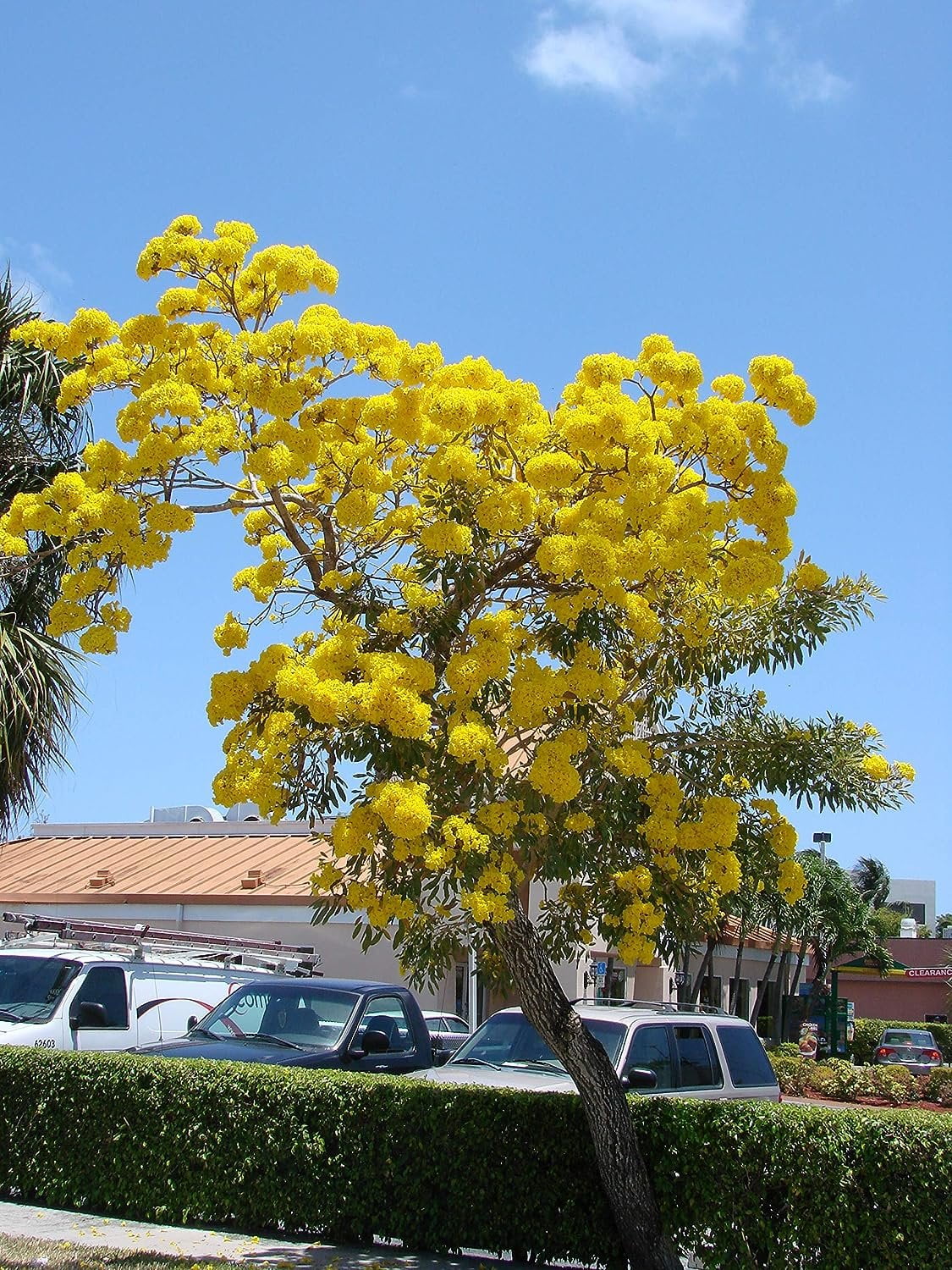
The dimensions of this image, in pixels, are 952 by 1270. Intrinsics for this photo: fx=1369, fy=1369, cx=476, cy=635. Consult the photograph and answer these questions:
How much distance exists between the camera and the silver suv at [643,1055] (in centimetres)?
1077

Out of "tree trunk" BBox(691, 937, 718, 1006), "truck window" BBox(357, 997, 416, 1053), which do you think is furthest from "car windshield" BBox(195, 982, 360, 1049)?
"tree trunk" BBox(691, 937, 718, 1006)

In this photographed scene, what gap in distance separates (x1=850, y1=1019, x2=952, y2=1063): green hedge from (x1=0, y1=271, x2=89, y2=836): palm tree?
36.3 metres

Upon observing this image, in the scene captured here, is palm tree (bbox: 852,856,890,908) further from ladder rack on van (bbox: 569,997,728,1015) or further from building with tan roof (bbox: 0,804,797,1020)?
ladder rack on van (bbox: 569,997,728,1015)

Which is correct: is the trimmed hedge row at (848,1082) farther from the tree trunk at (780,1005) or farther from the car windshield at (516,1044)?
the car windshield at (516,1044)

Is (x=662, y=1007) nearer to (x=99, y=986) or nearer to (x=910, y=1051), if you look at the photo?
(x=99, y=986)

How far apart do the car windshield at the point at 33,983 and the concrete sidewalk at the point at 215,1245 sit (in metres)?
3.26

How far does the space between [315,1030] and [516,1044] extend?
1796 millimetres

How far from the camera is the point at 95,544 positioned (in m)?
7.62

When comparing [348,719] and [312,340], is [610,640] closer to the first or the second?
[348,719]

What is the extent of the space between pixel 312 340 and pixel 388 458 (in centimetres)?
104

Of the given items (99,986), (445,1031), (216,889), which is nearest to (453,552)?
(99,986)

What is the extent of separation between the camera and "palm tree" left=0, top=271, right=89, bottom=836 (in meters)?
10.8

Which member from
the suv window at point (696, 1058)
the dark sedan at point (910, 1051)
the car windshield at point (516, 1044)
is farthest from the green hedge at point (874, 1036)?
the car windshield at point (516, 1044)

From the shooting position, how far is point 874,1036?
146 ft
